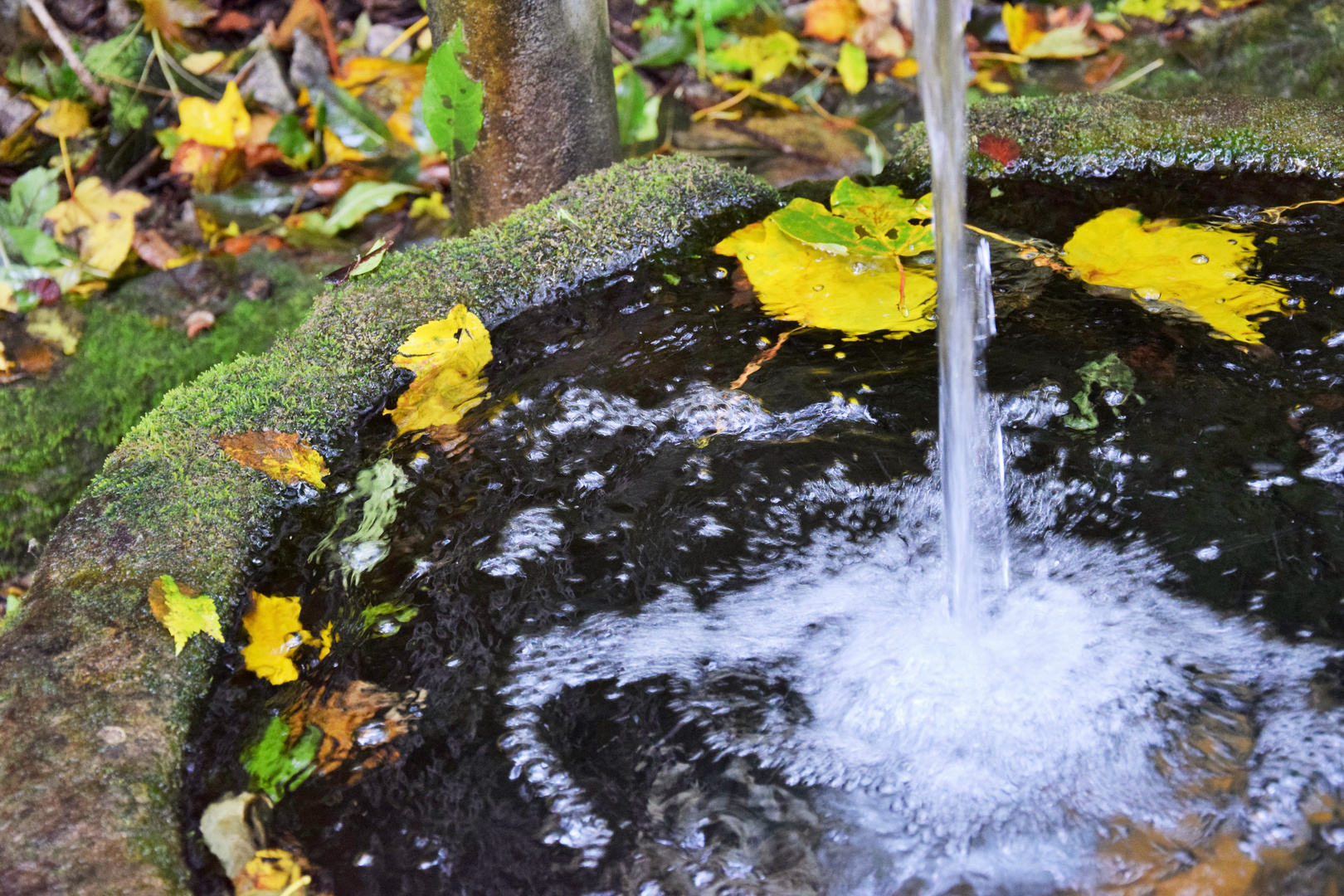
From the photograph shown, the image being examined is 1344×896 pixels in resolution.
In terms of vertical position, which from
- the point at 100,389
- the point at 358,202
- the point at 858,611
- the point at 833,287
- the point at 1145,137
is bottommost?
the point at 100,389

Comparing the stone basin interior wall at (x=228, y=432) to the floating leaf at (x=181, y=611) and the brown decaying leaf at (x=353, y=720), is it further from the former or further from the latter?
the brown decaying leaf at (x=353, y=720)

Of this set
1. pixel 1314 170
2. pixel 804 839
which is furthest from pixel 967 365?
pixel 1314 170

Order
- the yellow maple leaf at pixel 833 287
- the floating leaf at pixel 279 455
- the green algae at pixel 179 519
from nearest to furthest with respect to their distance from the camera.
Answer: the green algae at pixel 179 519, the floating leaf at pixel 279 455, the yellow maple leaf at pixel 833 287

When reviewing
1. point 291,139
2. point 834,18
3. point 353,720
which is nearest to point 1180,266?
point 353,720

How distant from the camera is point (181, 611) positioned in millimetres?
1342

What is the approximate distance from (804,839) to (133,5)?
3.57m

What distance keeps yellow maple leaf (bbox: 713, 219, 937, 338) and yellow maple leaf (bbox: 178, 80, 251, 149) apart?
196 cm

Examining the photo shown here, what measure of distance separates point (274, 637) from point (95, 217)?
7.32 ft

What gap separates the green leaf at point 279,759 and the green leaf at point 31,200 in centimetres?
242

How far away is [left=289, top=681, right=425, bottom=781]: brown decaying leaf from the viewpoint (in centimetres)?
125

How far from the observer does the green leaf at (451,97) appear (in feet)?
6.98

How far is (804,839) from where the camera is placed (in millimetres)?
1165

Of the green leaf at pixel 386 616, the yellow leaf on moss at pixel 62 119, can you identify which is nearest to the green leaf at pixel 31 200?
the yellow leaf on moss at pixel 62 119

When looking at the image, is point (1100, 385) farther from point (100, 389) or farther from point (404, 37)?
point (404, 37)
